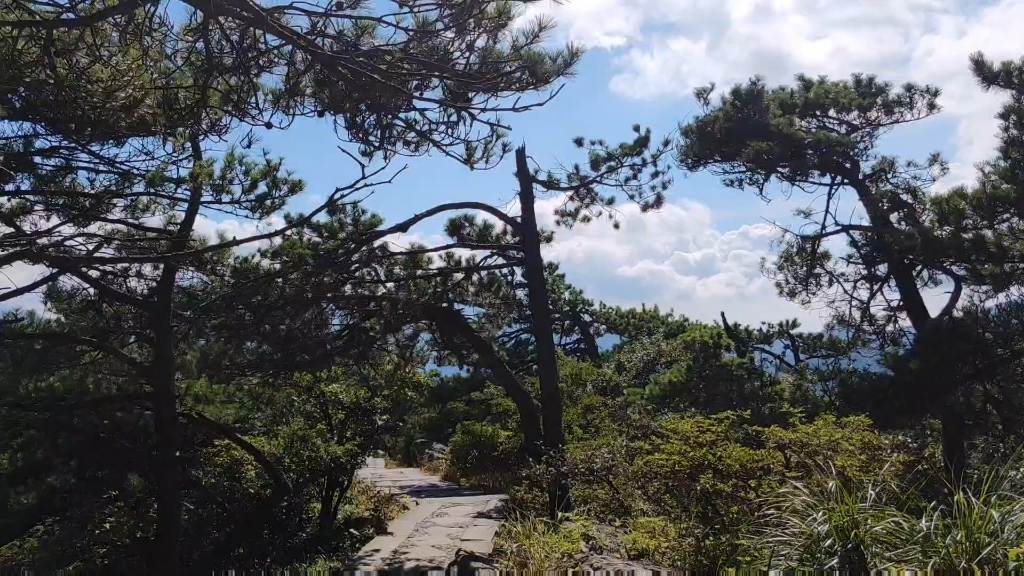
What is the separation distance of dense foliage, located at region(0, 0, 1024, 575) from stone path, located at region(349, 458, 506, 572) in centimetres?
57

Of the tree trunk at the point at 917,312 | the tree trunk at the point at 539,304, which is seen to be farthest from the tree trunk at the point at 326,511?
the tree trunk at the point at 917,312

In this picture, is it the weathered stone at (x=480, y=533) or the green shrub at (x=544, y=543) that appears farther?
the weathered stone at (x=480, y=533)

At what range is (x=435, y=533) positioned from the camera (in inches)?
388

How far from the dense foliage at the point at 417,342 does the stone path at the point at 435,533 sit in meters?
0.57

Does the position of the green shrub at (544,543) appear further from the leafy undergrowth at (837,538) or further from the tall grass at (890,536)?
the tall grass at (890,536)

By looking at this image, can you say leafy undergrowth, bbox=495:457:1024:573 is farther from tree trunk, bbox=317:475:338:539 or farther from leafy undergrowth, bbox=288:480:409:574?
tree trunk, bbox=317:475:338:539

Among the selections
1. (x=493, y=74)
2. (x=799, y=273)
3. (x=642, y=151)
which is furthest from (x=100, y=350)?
(x=799, y=273)

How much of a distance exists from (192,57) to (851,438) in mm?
6483

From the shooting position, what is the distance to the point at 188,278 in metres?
10.0

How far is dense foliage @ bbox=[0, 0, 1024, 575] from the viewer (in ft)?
19.2

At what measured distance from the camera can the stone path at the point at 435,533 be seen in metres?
7.89

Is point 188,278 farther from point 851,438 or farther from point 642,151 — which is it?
point 851,438

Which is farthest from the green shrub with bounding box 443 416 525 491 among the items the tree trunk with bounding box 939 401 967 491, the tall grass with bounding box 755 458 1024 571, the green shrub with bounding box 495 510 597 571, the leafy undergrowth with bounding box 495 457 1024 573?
the tall grass with bounding box 755 458 1024 571

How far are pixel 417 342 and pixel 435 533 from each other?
8.52ft
